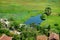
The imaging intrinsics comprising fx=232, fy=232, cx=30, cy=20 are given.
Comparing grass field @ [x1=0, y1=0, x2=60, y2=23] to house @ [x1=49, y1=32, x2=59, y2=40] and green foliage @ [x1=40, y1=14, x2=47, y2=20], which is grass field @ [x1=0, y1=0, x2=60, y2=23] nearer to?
green foliage @ [x1=40, y1=14, x2=47, y2=20]

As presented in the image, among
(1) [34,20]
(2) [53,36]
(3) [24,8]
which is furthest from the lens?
(3) [24,8]

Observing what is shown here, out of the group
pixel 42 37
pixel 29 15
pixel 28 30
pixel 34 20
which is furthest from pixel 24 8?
pixel 42 37

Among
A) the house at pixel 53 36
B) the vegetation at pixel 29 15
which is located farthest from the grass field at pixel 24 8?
the house at pixel 53 36

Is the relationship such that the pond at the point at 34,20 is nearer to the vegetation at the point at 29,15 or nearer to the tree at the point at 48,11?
the vegetation at the point at 29,15

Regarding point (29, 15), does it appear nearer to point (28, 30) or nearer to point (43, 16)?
point (43, 16)

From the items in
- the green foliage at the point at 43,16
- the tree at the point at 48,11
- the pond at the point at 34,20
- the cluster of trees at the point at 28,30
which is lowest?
the cluster of trees at the point at 28,30

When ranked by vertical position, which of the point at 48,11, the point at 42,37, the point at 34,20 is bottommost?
the point at 42,37

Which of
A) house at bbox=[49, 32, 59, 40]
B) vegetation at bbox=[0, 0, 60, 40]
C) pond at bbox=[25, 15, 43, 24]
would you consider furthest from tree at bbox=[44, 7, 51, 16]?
house at bbox=[49, 32, 59, 40]

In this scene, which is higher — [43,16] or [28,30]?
[43,16]

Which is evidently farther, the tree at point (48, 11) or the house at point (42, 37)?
the tree at point (48, 11)

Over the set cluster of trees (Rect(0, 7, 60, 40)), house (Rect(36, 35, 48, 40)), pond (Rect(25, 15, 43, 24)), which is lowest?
house (Rect(36, 35, 48, 40))

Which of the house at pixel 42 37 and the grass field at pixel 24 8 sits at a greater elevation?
the grass field at pixel 24 8
